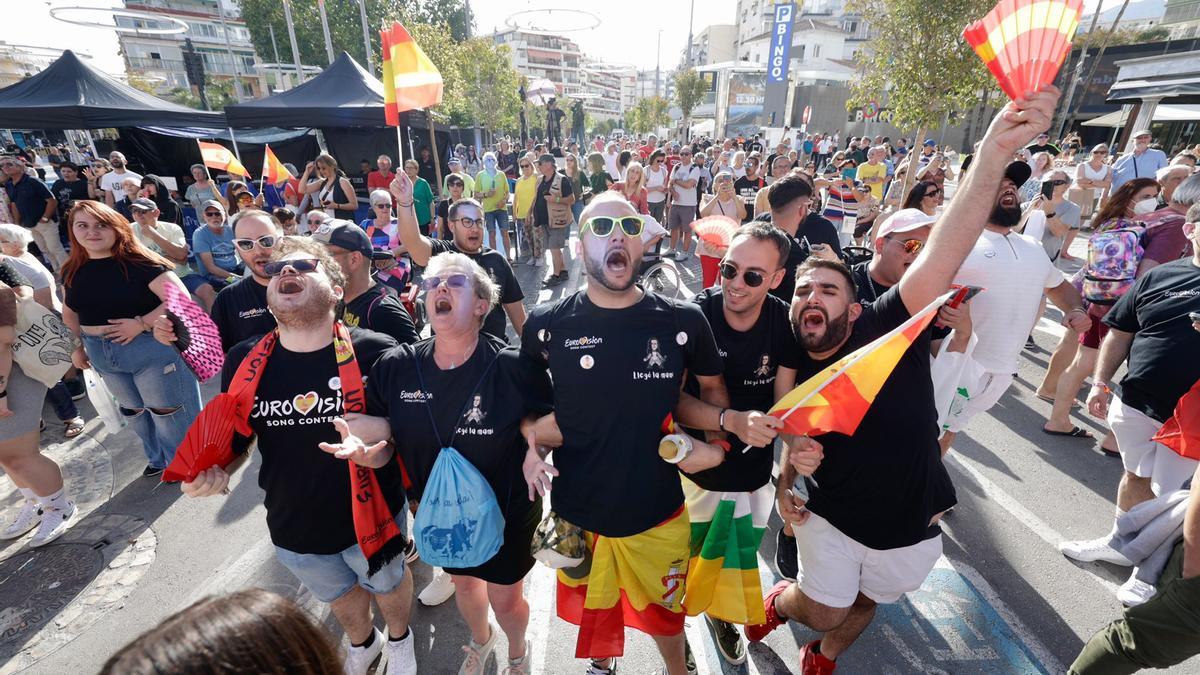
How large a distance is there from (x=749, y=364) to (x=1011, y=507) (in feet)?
9.30

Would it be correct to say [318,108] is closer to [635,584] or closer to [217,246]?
[217,246]

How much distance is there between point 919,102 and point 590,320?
33.1 ft

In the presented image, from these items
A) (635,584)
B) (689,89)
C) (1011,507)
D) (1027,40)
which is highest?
(689,89)

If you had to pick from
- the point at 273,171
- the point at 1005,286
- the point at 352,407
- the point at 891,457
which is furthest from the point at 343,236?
the point at 273,171

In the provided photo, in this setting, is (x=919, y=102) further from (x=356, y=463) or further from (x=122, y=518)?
(x=122, y=518)

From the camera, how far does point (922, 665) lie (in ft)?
8.83

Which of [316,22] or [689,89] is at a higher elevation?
[316,22]

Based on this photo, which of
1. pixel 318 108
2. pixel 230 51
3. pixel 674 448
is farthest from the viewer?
pixel 230 51

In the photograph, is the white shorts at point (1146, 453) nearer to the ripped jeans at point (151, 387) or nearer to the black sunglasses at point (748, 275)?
the black sunglasses at point (748, 275)

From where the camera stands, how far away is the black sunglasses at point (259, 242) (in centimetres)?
348

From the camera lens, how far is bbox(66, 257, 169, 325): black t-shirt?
357 centimetres

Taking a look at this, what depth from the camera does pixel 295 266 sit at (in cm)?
224

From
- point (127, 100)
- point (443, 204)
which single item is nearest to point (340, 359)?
point (443, 204)

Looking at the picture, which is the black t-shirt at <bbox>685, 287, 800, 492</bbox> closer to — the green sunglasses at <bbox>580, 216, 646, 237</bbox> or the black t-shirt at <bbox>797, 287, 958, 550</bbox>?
the black t-shirt at <bbox>797, 287, 958, 550</bbox>
